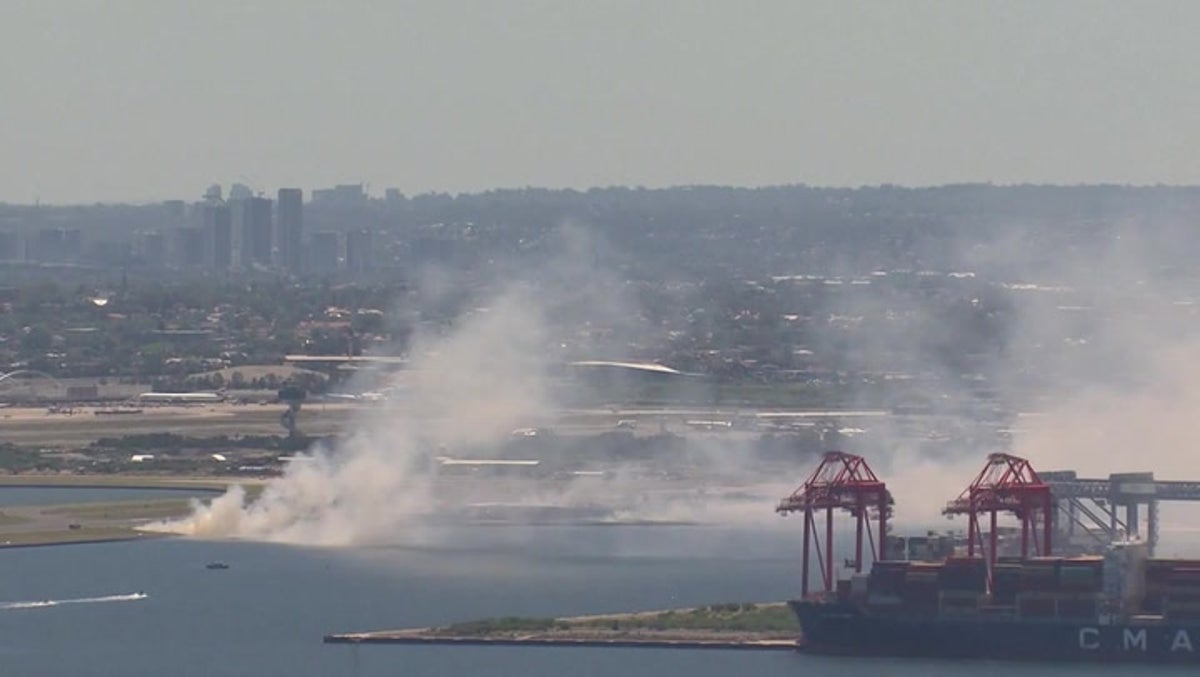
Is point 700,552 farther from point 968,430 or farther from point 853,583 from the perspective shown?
point 968,430

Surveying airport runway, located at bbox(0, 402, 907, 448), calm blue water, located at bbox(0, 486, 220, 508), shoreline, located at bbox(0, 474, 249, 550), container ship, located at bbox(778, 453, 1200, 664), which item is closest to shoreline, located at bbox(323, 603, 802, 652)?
container ship, located at bbox(778, 453, 1200, 664)

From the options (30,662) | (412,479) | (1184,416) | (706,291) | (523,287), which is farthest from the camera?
(706,291)

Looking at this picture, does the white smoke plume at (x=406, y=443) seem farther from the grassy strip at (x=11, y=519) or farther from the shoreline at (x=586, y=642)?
the shoreline at (x=586, y=642)

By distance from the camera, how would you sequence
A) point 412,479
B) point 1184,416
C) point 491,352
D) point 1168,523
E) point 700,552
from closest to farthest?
point 700,552, point 1168,523, point 412,479, point 1184,416, point 491,352

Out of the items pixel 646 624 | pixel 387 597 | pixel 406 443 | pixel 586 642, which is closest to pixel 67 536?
pixel 387 597

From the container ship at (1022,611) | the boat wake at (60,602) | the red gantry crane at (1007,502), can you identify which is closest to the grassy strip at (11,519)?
the boat wake at (60,602)

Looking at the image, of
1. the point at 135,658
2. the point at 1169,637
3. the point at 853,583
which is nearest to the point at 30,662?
the point at 135,658
